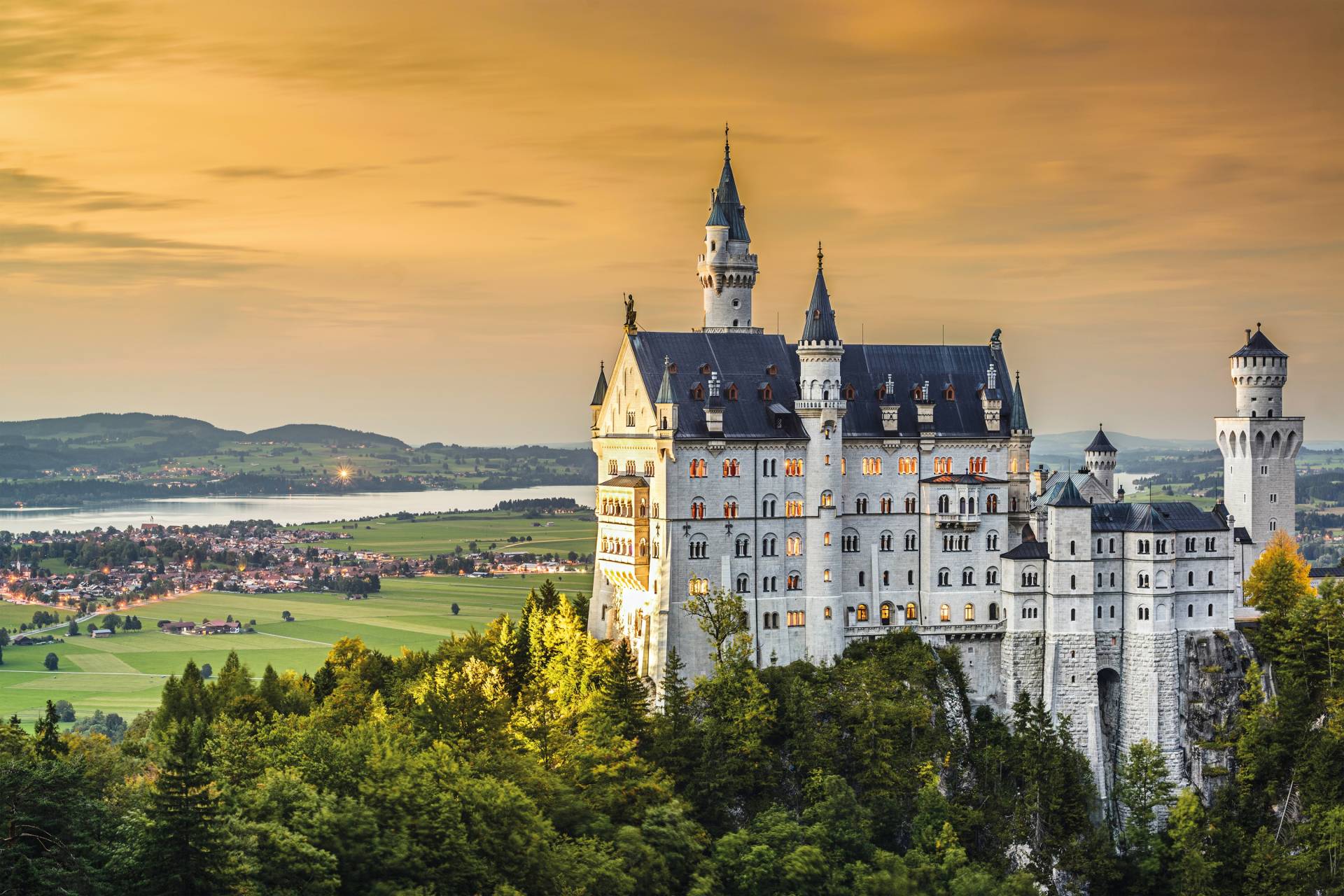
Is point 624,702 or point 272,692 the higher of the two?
point 624,702

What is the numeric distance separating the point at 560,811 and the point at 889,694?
23.5 meters

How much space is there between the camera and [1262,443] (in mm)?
115375

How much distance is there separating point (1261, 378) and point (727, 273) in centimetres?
4005

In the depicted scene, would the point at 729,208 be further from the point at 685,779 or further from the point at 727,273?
the point at 685,779

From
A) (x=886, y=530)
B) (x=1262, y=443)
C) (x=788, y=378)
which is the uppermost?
(x=788, y=378)

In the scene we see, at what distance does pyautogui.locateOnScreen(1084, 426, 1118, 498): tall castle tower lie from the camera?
107 meters

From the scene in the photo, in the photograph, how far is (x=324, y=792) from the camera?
73188mm

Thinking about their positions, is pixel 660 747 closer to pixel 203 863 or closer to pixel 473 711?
pixel 473 711

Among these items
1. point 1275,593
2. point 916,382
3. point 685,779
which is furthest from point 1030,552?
point 685,779

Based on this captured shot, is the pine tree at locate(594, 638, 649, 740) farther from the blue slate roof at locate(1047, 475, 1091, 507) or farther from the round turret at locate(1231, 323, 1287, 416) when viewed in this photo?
the round turret at locate(1231, 323, 1287, 416)

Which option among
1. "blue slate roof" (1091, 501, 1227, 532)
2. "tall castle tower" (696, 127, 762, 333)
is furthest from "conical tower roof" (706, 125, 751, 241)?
"blue slate roof" (1091, 501, 1227, 532)

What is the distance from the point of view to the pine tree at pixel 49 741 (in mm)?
77688

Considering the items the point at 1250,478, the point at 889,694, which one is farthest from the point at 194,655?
the point at 1250,478

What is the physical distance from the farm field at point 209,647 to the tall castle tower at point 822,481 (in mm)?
54807
